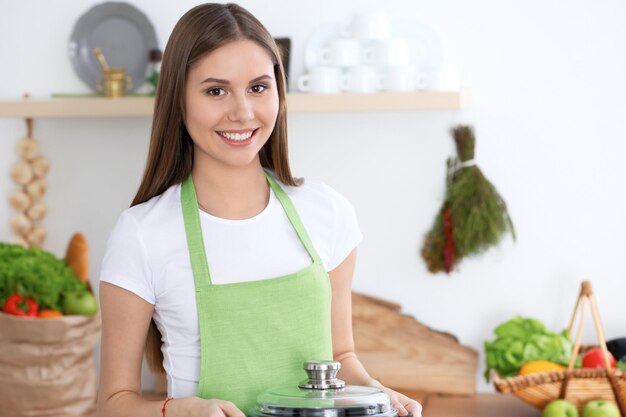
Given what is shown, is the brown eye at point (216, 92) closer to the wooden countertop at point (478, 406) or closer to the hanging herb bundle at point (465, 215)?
the wooden countertop at point (478, 406)

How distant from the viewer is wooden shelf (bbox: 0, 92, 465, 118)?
2.36 m

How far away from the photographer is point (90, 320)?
7.89 ft

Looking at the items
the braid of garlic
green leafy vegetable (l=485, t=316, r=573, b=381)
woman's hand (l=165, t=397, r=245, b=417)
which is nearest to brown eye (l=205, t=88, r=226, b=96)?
woman's hand (l=165, t=397, r=245, b=417)

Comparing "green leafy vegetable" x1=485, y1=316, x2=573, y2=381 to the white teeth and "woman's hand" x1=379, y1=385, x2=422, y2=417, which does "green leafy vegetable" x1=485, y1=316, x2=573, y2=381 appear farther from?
the white teeth

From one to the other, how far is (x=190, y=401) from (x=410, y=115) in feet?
5.06

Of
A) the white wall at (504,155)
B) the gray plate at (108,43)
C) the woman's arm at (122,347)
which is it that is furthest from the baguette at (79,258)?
the woman's arm at (122,347)

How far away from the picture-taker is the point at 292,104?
96.0 inches

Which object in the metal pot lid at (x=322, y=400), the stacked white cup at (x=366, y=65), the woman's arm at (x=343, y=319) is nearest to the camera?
the metal pot lid at (x=322, y=400)

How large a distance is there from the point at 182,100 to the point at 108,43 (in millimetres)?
1577

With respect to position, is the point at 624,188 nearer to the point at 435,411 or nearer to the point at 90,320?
the point at 435,411

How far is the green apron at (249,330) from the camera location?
1.21 meters

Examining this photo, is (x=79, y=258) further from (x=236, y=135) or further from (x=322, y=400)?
(x=322, y=400)

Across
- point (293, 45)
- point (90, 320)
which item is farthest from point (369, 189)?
point (90, 320)

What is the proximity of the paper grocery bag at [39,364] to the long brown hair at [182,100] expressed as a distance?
1.06 meters
